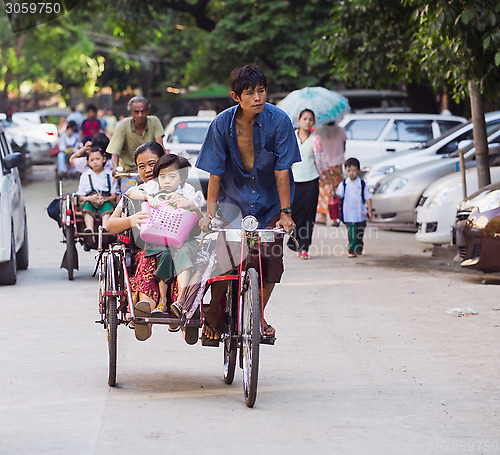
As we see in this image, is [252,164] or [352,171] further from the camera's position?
[352,171]

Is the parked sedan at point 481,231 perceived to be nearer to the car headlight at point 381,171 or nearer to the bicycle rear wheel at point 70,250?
the bicycle rear wheel at point 70,250

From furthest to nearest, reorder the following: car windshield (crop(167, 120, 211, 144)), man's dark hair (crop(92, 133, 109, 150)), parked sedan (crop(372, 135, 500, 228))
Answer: car windshield (crop(167, 120, 211, 144))
parked sedan (crop(372, 135, 500, 228))
man's dark hair (crop(92, 133, 109, 150))

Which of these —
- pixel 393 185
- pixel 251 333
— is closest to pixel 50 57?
pixel 393 185

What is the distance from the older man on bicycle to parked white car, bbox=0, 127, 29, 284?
4.73 m

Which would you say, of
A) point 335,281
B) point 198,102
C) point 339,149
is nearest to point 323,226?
point 339,149

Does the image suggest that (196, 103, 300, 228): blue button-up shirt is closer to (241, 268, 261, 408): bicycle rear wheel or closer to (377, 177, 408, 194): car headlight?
(241, 268, 261, 408): bicycle rear wheel

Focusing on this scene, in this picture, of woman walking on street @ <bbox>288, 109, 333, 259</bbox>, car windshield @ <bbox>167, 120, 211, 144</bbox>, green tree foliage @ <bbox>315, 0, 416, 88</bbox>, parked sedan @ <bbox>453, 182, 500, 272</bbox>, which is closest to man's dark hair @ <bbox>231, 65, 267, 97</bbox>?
parked sedan @ <bbox>453, 182, 500, 272</bbox>

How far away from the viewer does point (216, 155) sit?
20.2 feet

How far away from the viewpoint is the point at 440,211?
12.2 meters

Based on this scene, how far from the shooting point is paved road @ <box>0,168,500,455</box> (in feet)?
16.8

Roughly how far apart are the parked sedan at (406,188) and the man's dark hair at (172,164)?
8.75 m

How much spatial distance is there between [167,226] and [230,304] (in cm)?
61

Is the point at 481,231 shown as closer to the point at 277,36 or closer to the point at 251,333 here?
the point at 251,333
